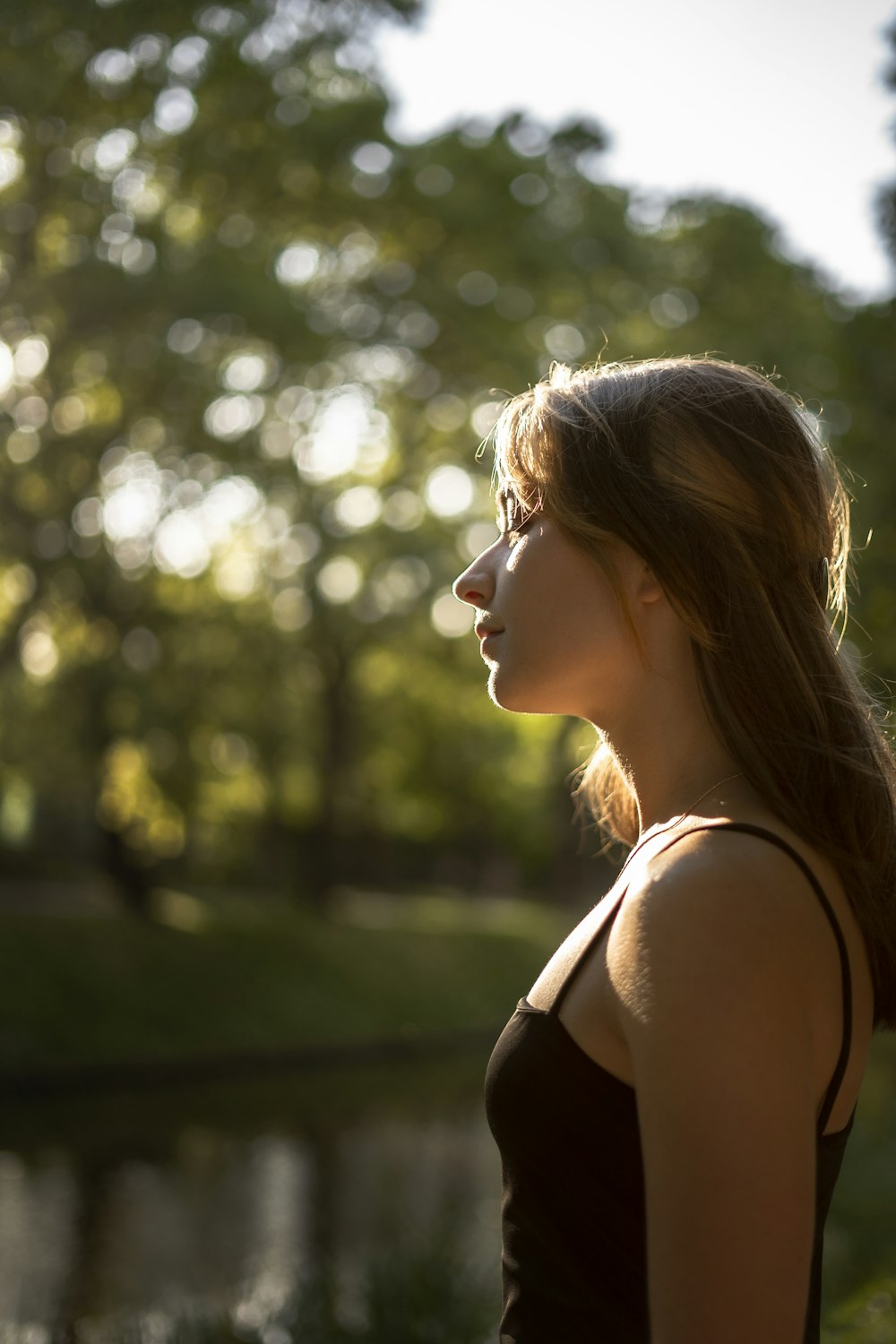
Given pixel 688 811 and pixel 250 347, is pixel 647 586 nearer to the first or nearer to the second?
pixel 688 811

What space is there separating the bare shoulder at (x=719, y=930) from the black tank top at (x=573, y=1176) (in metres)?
0.03

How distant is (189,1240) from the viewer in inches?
472


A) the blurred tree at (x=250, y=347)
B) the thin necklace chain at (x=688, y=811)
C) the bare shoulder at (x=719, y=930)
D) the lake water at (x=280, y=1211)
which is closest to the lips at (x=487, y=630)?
the thin necklace chain at (x=688, y=811)

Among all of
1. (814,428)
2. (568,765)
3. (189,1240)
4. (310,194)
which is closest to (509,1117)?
(814,428)

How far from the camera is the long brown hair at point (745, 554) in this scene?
149 centimetres

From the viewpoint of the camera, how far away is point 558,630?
5.16ft

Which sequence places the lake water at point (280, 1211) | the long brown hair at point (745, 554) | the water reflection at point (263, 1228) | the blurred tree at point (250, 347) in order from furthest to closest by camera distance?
the blurred tree at point (250, 347) < the lake water at point (280, 1211) < the water reflection at point (263, 1228) < the long brown hair at point (745, 554)

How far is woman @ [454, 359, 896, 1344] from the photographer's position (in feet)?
4.00

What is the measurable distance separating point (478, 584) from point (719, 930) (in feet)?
1.92

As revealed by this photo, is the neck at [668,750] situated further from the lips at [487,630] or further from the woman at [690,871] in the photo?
the lips at [487,630]

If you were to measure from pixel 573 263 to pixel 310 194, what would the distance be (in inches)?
147

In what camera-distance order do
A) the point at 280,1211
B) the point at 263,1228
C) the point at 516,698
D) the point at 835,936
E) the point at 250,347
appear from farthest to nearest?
the point at 250,347 → the point at 280,1211 → the point at 263,1228 → the point at 516,698 → the point at 835,936

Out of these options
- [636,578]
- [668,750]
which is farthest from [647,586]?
[668,750]

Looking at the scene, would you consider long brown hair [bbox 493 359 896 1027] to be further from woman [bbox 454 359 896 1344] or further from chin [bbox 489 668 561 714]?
chin [bbox 489 668 561 714]
